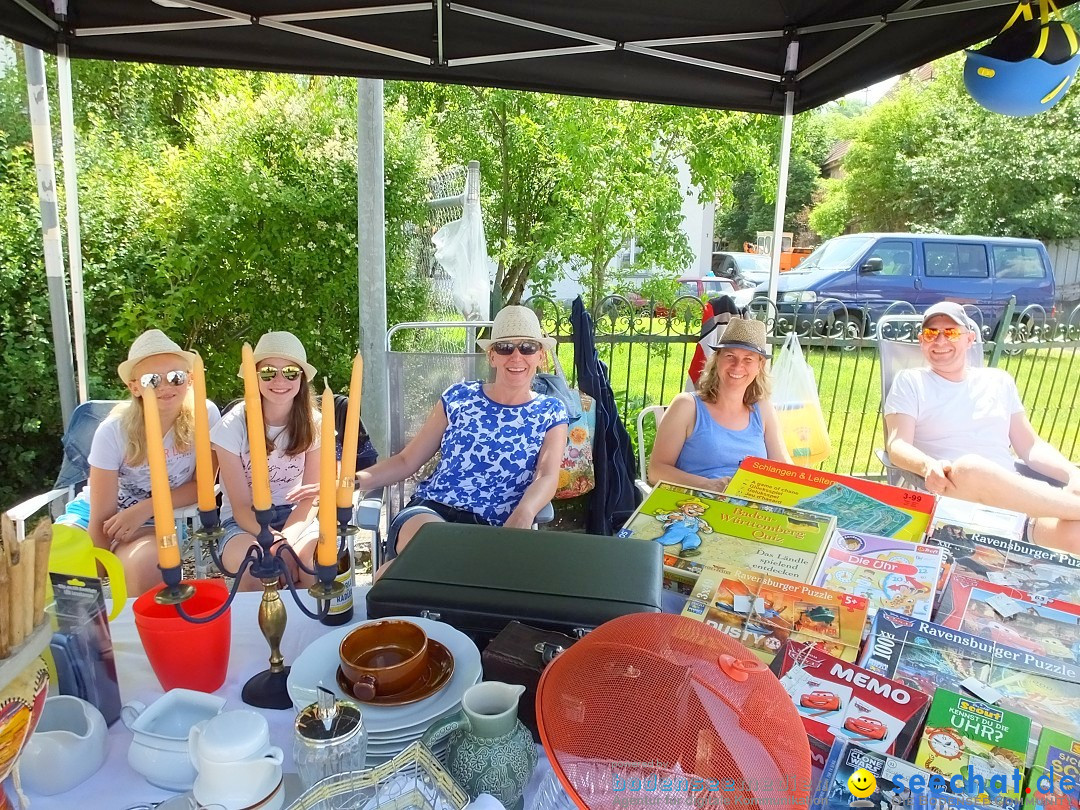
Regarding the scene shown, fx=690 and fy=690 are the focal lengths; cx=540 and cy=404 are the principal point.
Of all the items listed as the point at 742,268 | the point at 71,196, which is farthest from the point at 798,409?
the point at 742,268

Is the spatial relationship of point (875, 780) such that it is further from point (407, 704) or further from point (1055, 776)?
point (407, 704)

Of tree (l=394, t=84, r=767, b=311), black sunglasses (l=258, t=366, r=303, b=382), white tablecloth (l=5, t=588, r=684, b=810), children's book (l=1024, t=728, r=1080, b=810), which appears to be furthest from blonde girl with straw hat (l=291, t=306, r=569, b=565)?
tree (l=394, t=84, r=767, b=311)

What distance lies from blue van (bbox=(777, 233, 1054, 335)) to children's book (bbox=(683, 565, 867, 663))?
26.5 ft

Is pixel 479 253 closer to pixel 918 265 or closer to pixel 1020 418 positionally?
pixel 1020 418

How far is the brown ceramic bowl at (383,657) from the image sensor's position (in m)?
0.97

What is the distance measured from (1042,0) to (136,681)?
2.89 meters

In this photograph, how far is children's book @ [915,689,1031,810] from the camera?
87 centimetres

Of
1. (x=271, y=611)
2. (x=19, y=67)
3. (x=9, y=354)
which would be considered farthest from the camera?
(x=19, y=67)

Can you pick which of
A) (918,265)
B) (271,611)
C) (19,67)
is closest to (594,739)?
(271,611)

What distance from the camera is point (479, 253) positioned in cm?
458

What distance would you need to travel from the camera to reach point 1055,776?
2.86 feet

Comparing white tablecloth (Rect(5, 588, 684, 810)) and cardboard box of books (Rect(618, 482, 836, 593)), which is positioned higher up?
cardboard box of books (Rect(618, 482, 836, 593))

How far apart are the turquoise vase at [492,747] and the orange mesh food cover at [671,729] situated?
111 mm

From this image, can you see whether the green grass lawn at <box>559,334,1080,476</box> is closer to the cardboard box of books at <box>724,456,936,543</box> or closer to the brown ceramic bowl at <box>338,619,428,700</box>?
the cardboard box of books at <box>724,456,936,543</box>
